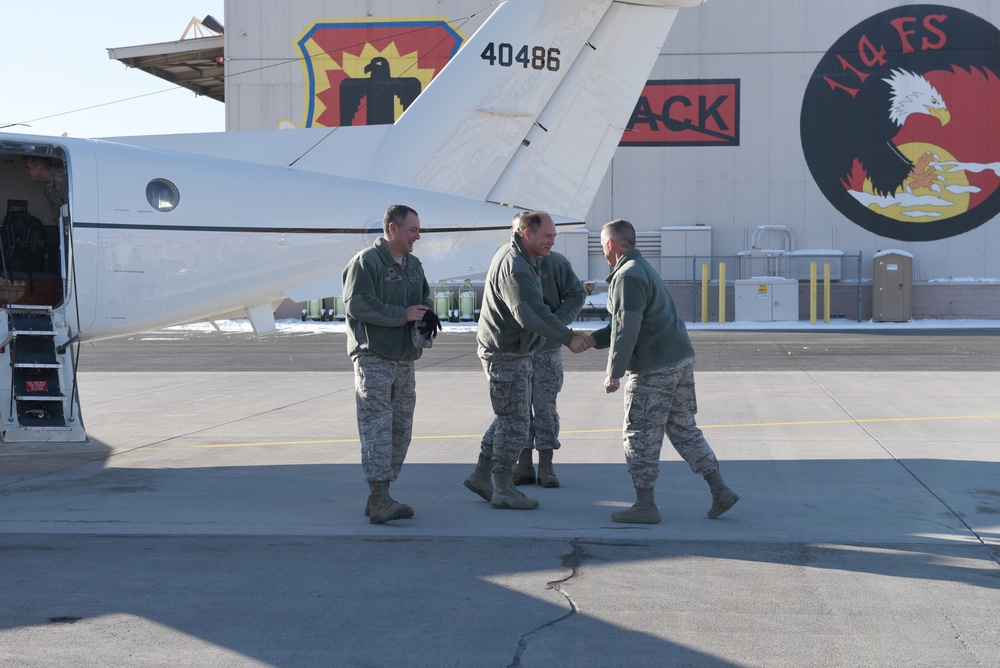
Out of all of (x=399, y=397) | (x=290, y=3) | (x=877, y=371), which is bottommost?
(x=877, y=371)

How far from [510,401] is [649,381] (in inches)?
37.0

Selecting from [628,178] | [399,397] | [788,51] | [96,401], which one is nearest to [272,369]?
[96,401]

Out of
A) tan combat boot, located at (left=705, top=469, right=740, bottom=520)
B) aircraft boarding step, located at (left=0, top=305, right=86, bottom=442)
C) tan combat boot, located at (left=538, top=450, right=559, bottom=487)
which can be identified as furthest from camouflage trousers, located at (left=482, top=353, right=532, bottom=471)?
aircraft boarding step, located at (left=0, top=305, right=86, bottom=442)

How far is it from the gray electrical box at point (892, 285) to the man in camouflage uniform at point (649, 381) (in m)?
24.2

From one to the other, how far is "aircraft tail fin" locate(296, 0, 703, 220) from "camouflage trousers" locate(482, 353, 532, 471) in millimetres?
3501

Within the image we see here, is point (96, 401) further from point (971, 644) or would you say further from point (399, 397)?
point (971, 644)

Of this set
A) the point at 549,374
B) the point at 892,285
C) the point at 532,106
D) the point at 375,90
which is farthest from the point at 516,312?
the point at 375,90

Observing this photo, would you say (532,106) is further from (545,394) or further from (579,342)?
(579,342)

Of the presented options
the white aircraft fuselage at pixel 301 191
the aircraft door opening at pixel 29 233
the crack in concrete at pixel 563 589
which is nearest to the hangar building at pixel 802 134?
the white aircraft fuselage at pixel 301 191

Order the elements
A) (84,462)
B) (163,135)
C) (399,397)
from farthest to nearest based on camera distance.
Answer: (163,135) → (84,462) → (399,397)

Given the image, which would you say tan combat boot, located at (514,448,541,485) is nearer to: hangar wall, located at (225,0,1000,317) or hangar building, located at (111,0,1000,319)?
hangar building, located at (111,0,1000,319)

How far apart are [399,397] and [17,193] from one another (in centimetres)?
537

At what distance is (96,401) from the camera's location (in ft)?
42.4

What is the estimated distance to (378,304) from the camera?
20.5 ft
